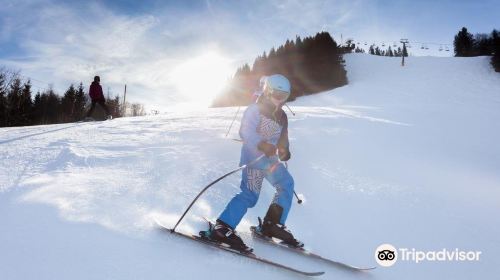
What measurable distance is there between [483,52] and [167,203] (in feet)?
208

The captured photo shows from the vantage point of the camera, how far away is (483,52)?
178ft

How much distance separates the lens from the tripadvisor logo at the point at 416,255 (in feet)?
13.5

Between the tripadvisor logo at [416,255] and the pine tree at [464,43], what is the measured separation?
218 ft

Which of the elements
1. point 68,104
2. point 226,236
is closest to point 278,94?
point 226,236

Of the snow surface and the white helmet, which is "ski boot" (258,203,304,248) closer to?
the snow surface

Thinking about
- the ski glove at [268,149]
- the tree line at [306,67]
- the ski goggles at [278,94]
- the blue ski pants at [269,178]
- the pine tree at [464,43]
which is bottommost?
the blue ski pants at [269,178]

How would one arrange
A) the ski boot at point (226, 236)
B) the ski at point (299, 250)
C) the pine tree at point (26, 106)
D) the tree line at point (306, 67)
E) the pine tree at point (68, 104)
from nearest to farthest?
the ski boot at point (226, 236) < the ski at point (299, 250) < the tree line at point (306, 67) < the pine tree at point (26, 106) < the pine tree at point (68, 104)

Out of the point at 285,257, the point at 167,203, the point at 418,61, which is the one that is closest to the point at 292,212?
the point at 285,257

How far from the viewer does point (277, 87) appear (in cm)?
415

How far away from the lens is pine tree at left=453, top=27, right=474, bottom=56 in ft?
195

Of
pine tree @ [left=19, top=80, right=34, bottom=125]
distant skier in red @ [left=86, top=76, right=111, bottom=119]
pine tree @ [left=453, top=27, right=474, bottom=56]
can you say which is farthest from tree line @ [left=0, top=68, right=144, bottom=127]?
pine tree @ [left=453, top=27, right=474, bottom=56]

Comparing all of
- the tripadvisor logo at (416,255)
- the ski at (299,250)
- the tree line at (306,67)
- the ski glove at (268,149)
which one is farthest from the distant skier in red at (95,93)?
the tree line at (306,67)

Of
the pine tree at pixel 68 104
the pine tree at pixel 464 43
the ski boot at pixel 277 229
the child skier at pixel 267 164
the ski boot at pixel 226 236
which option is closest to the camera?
the ski boot at pixel 226 236

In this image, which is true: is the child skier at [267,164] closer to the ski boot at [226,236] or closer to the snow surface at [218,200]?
the ski boot at [226,236]
